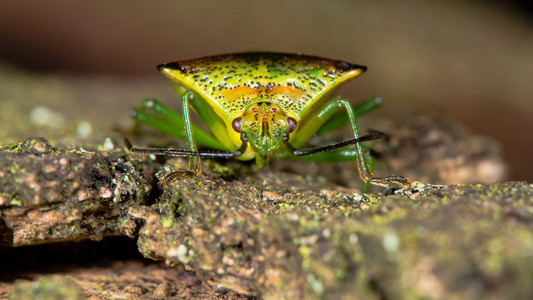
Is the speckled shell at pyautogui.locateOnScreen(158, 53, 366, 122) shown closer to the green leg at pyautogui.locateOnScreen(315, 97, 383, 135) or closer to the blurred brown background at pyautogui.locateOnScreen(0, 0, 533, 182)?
the green leg at pyautogui.locateOnScreen(315, 97, 383, 135)

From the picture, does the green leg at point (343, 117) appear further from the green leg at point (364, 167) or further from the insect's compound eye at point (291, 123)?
the insect's compound eye at point (291, 123)

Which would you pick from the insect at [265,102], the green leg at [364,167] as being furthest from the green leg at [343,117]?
the green leg at [364,167]

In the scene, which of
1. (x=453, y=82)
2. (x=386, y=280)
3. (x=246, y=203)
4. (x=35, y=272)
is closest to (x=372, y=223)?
(x=386, y=280)

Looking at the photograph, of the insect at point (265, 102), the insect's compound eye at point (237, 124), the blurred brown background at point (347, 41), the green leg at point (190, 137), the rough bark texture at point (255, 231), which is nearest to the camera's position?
the rough bark texture at point (255, 231)

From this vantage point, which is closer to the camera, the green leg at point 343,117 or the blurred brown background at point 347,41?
the green leg at point 343,117

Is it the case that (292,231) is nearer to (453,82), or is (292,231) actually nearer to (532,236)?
(532,236)

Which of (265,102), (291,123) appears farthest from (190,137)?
(291,123)

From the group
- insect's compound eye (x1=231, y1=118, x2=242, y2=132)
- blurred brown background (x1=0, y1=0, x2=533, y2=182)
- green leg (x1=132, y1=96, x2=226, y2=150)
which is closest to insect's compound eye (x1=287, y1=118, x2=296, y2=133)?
insect's compound eye (x1=231, y1=118, x2=242, y2=132)

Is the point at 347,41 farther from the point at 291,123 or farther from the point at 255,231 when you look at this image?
the point at 255,231
